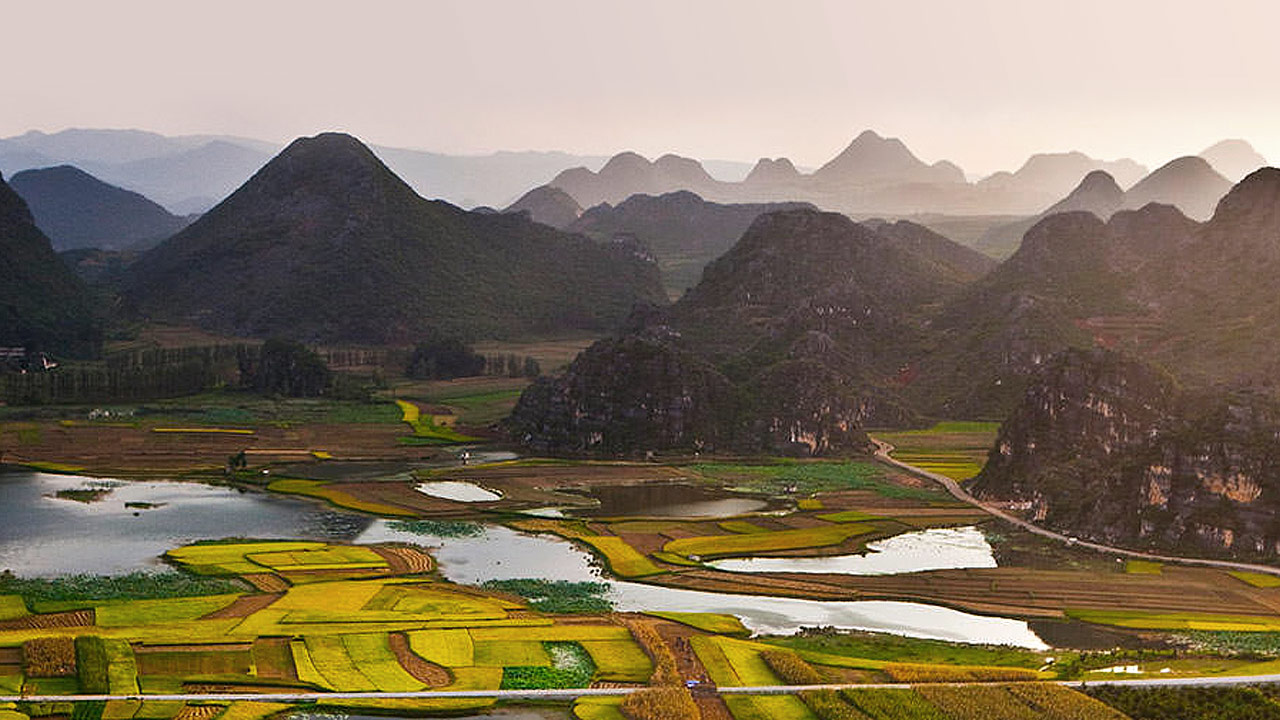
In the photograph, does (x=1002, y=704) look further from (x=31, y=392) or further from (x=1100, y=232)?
(x=1100, y=232)

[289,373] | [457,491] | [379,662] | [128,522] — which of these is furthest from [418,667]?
[289,373]

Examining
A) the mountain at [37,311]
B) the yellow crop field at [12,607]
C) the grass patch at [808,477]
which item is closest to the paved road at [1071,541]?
the grass patch at [808,477]

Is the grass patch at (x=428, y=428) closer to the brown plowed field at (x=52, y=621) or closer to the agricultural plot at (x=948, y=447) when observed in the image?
the agricultural plot at (x=948, y=447)

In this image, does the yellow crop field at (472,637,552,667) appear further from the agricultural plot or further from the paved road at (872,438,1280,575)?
the agricultural plot

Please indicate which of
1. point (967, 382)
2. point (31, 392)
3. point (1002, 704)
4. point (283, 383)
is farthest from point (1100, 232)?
point (1002, 704)

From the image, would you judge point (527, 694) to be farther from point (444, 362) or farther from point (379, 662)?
point (444, 362)

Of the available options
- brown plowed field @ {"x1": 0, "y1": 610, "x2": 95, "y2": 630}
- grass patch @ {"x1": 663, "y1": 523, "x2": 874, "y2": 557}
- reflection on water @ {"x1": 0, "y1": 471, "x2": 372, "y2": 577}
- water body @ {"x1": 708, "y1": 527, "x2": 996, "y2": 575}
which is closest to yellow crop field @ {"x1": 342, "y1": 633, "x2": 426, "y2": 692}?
brown plowed field @ {"x1": 0, "y1": 610, "x2": 95, "y2": 630}
